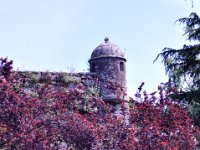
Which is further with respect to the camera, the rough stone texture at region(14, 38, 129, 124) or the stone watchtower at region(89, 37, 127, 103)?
the stone watchtower at region(89, 37, 127, 103)

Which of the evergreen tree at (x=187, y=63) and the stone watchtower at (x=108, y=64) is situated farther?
the stone watchtower at (x=108, y=64)

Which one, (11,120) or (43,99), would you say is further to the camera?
(43,99)

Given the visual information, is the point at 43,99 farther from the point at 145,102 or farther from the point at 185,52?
the point at 185,52

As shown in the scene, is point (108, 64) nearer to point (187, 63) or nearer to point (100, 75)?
point (100, 75)

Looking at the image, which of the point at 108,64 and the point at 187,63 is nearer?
the point at 187,63

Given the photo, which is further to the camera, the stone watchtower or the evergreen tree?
the stone watchtower

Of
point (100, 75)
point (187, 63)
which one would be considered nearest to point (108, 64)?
point (100, 75)

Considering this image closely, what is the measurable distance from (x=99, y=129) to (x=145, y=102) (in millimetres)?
1109

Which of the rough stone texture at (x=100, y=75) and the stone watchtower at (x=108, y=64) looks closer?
the rough stone texture at (x=100, y=75)

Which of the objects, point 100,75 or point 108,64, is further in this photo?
point 108,64

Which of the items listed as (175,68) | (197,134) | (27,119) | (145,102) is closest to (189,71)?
(175,68)

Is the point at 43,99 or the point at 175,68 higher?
the point at 175,68

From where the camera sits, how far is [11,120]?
23.1 feet

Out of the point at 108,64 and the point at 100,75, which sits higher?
the point at 108,64
